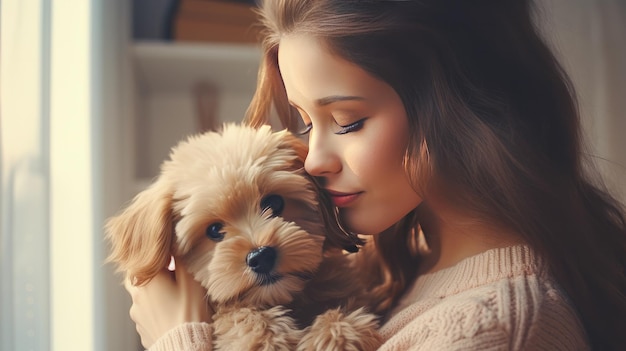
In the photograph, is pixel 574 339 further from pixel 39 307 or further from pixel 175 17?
pixel 175 17

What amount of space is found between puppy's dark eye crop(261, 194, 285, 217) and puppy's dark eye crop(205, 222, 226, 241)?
0.06m

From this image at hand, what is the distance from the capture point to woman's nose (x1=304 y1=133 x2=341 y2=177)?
80 cm

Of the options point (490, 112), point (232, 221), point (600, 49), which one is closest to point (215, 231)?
point (232, 221)

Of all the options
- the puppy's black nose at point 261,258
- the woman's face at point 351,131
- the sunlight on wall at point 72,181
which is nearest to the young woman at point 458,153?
the woman's face at point 351,131

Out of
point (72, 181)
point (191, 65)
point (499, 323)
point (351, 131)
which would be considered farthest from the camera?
point (191, 65)

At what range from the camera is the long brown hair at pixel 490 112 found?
77 centimetres

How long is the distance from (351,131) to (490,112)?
19 cm

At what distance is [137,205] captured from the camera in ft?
2.76

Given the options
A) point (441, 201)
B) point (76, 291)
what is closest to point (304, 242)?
point (441, 201)

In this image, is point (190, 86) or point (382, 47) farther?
point (190, 86)

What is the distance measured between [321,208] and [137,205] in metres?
0.26

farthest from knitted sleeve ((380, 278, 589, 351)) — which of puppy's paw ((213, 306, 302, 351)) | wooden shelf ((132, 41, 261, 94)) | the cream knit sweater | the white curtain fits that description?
the white curtain

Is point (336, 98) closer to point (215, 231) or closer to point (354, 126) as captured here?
point (354, 126)

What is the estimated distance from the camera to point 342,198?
2.73 feet
